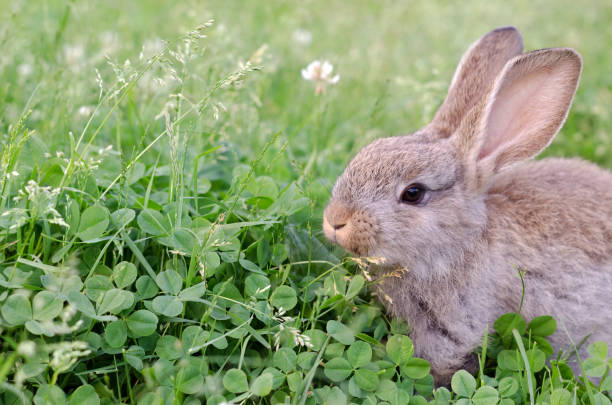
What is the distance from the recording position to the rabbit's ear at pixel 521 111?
3654 mm

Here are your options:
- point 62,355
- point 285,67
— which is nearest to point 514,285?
point 62,355

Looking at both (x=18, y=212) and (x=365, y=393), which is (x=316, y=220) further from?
(x=18, y=212)

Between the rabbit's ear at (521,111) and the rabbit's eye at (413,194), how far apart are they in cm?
39

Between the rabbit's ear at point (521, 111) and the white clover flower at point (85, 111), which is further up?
the rabbit's ear at point (521, 111)

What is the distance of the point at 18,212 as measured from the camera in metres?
2.70

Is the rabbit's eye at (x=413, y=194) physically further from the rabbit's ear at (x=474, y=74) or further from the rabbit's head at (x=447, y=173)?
the rabbit's ear at (x=474, y=74)

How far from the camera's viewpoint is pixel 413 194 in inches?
143

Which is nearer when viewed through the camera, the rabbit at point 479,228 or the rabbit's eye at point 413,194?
the rabbit at point 479,228

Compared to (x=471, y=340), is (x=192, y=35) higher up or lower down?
higher up

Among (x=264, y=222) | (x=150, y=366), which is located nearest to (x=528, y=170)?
(x=264, y=222)

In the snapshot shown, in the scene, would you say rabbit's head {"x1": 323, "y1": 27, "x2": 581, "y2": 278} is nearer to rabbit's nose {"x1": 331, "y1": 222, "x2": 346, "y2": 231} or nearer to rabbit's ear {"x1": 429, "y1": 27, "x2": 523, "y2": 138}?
rabbit's nose {"x1": 331, "y1": 222, "x2": 346, "y2": 231}

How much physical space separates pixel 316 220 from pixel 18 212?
5.41 ft

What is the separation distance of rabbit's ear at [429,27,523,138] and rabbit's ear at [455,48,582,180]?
0.29 m

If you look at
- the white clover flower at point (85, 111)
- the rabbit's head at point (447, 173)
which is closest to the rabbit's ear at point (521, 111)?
the rabbit's head at point (447, 173)
